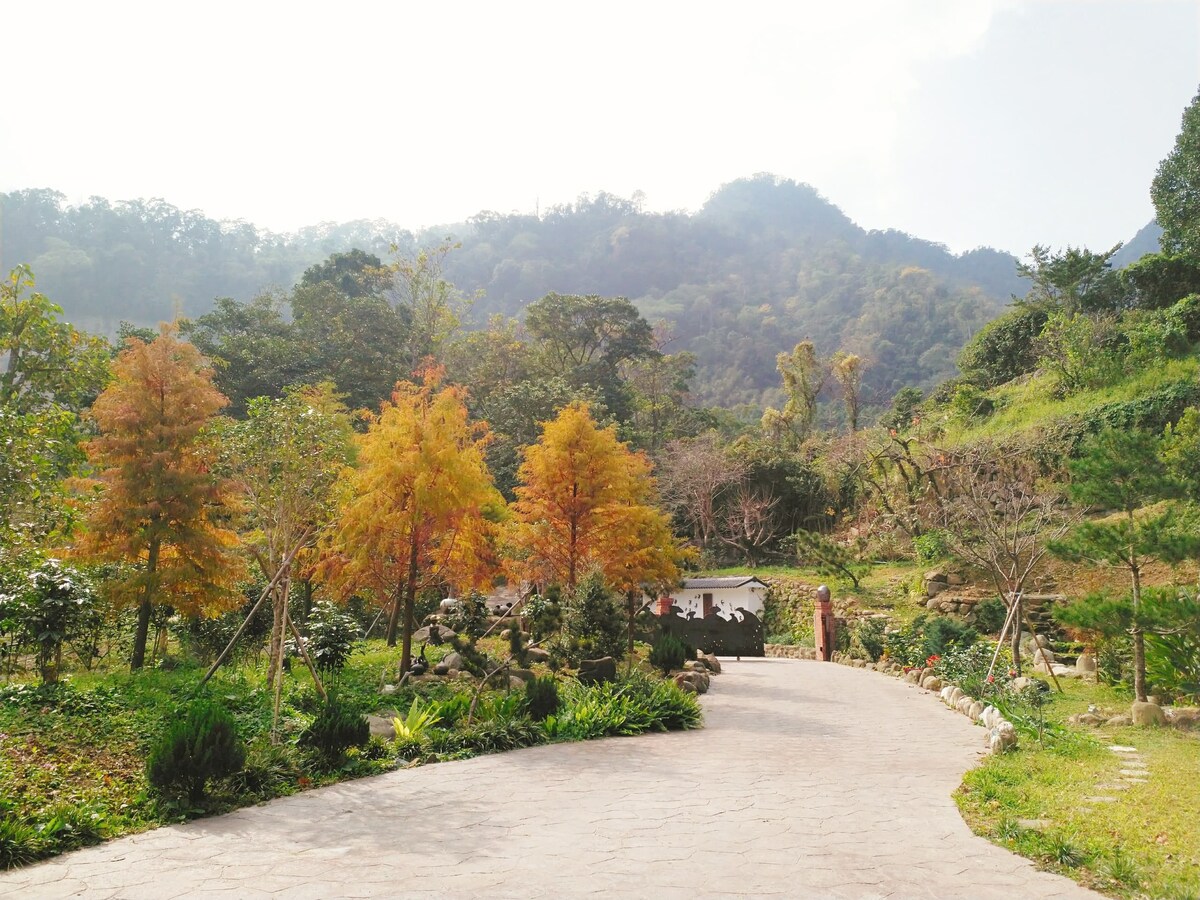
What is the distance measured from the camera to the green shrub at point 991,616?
51.6 ft

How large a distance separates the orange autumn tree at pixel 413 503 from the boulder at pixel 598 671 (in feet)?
9.49

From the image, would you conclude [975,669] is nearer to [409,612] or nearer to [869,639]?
[869,639]

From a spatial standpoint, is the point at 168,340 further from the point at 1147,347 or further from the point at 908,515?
the point at 1147,347

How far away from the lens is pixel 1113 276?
2694cm

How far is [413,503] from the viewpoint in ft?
39.3

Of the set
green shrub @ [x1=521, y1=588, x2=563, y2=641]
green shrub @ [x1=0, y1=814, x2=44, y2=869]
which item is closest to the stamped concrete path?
green shrub @ [x1=0, y1=814, x2=44, y2=869]

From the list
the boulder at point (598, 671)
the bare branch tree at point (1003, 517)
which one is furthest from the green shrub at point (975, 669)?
the boulder at point (598, 671)

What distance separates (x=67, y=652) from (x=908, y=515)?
21898 millimetres

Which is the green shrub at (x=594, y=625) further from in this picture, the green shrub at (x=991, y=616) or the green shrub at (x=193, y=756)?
Answer: the green shrub at (x=991, y=616)

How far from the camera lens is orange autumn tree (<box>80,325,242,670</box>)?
11477mm

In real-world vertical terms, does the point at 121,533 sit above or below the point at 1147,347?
below

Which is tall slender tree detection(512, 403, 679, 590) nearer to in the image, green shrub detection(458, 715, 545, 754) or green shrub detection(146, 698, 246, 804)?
green shrub detection(458, 715, 545, 754)

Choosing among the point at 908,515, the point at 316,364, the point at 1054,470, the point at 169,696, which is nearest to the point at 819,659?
the point at 908,515

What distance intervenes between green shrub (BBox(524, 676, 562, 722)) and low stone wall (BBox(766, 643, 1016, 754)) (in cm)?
511
